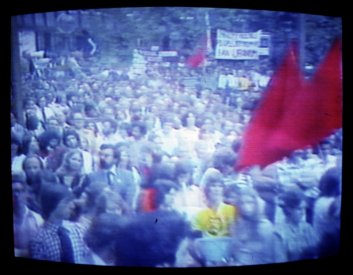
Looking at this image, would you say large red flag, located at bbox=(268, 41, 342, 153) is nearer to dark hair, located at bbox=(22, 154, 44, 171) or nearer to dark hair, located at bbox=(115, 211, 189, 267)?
dark hair, located at bbox=(115, 211, 189, 267)

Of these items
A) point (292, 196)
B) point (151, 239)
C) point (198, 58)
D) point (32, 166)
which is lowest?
point (151, 239)

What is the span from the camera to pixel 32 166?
1380 millimetres

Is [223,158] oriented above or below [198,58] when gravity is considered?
below

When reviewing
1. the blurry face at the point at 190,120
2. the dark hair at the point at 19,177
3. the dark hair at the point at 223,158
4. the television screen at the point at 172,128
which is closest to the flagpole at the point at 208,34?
the television screen at the point at 172,128

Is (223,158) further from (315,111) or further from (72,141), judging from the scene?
(72,141)

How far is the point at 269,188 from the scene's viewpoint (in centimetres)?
136

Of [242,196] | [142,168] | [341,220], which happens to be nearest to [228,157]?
[242,196]

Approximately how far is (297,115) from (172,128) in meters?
0.36

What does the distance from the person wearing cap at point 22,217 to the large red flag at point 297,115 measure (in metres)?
0.62

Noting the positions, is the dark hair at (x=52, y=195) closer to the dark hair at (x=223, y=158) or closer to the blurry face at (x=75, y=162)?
the blurry face at (x=75, y=162)

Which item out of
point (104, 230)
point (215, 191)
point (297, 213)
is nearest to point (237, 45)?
point (215, 191)

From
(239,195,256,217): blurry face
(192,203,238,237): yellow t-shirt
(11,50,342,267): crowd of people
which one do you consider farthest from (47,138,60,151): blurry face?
(239,195,256,217): blurry face

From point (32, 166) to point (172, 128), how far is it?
42cm
